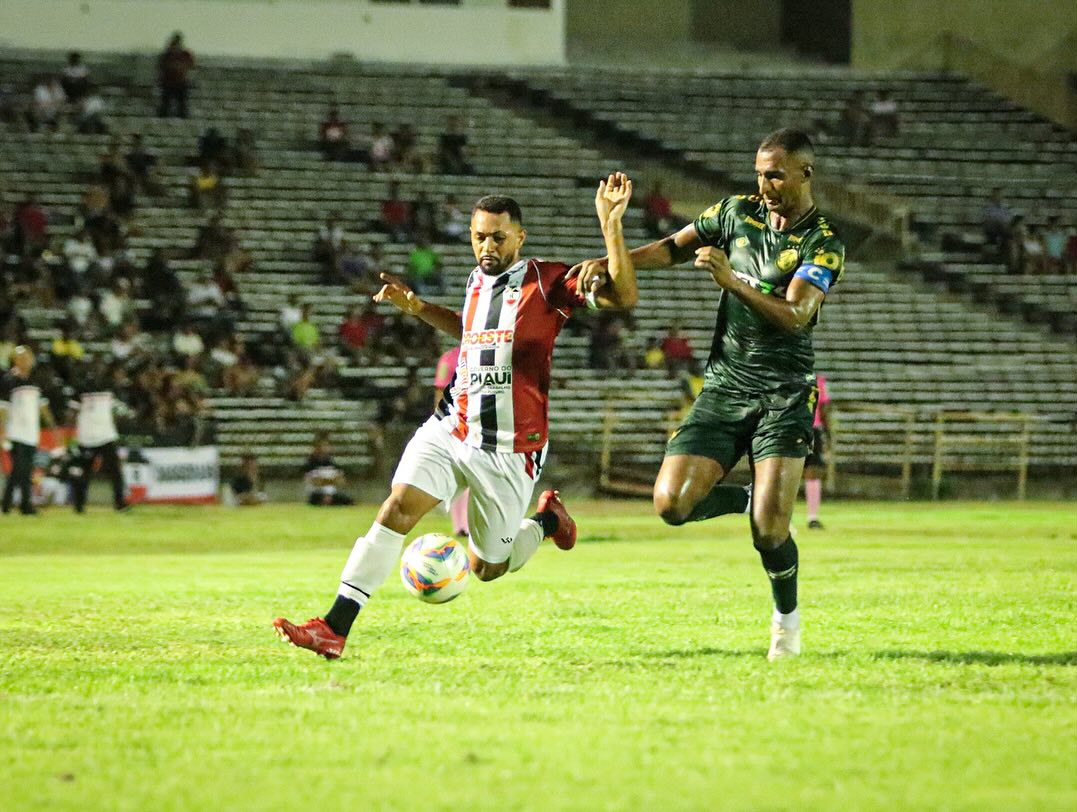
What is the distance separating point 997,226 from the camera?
1460 inches

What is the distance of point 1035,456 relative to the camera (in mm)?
31328

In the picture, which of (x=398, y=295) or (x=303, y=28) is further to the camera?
(x=303, y=28)

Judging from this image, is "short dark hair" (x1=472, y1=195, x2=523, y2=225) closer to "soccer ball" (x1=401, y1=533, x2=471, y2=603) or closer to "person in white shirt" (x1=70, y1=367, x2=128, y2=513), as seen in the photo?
"soccer ball" (x1=401, y1=533, x2=471, y2=603)

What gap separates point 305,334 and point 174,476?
424cm

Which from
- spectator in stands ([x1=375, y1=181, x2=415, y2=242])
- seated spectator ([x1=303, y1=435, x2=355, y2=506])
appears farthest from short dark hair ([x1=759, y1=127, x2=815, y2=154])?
spectator in stands ([x1=375, y1=181, x2=415, y2=242])

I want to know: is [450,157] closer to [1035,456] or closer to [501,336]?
[1035,456]

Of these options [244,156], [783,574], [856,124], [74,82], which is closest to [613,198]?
[783,574]

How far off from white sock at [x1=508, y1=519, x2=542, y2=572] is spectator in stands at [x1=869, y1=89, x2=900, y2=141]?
31.6m

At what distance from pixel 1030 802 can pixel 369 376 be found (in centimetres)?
2484

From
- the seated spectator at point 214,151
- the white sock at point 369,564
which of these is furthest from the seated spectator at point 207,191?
the white sock at point 369,564

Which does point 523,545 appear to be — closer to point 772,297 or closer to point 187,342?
point 772,297

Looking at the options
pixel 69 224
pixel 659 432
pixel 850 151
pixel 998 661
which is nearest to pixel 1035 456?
pixel 659 432

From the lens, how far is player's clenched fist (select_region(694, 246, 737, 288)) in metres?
7.99

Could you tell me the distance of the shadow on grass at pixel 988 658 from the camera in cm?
816
